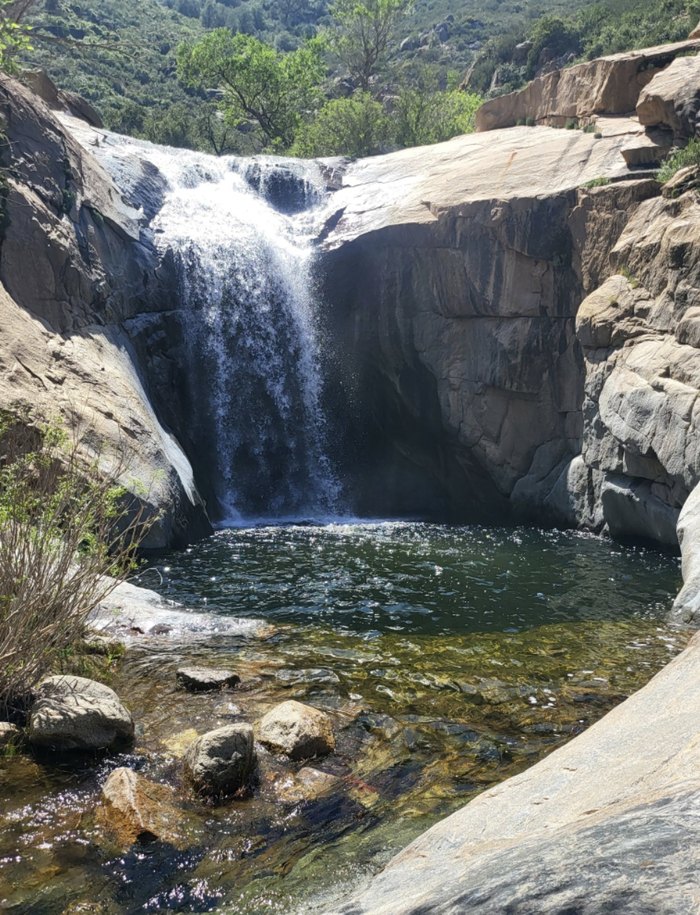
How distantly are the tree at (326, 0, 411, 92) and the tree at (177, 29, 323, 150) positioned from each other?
2.27 metres

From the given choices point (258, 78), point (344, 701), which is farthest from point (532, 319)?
point (258, 78)

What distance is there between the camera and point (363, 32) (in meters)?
44.4

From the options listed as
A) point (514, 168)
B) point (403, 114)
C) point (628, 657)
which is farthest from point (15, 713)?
point (403, 114)

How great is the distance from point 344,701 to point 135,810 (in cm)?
267

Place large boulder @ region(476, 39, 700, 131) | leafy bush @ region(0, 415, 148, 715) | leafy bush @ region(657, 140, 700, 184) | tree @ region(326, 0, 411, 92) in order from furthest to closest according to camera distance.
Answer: tree @ region(326, 0, 411, 92) < large boulder @ region(476, 39, 700, 131) < leafy bush @ region(657, 140, 700, 184) < leafy bush @ region(0, 415, 148, 715)

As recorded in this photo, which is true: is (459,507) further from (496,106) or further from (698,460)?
(496,106)

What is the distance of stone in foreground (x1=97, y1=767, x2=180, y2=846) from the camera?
5570mm

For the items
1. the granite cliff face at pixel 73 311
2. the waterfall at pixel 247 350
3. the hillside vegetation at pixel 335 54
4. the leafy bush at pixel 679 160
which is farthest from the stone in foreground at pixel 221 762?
the leafy bush at pixel 679 160

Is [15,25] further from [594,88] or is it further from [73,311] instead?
[594,88]

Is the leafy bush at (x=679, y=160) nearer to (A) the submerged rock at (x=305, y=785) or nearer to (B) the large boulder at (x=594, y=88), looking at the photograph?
(B) the large boulder at (x=594, y=88)

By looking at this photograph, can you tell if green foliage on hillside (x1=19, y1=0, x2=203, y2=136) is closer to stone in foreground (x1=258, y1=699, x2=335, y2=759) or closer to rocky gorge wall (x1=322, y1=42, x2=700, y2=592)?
rocky gorge wall (x1=322, y1=42, x2=700, y2=592)

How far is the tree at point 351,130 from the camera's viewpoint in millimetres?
36281

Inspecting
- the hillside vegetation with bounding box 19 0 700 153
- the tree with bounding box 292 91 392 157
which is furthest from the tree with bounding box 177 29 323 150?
the tree with bounding box 292 91 392 157

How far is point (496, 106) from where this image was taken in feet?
86.0
